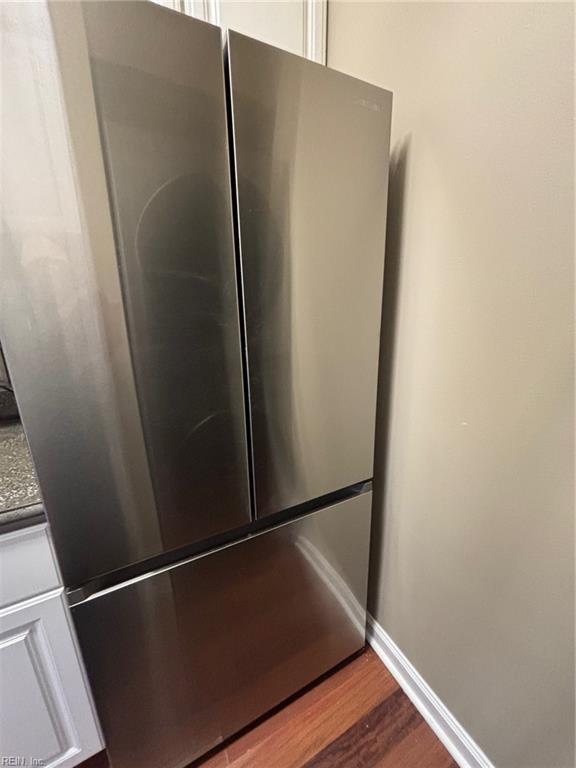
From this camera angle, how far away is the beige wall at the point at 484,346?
696 millimetres

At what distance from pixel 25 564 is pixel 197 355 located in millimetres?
598

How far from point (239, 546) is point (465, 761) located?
37.6 inches

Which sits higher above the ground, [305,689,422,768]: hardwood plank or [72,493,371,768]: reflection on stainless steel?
[72,493,371,768]: reflection on stainless steel

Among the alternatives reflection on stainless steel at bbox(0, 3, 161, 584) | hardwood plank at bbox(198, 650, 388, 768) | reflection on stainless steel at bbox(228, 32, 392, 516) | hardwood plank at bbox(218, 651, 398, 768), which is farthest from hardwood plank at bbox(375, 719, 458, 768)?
reflection on stainless steel at bbox(0, 3, 161, 584)

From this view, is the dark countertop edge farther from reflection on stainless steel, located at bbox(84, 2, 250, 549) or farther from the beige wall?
the beige wall

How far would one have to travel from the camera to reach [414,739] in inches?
44.5

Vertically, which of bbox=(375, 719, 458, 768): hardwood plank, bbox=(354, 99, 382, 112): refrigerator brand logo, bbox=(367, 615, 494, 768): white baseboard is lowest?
bbox=(375, 719, 458, 768): hardwood plank

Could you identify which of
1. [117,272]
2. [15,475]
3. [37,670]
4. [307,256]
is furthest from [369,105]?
[37,670]

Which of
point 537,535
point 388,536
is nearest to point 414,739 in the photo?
point 388,536

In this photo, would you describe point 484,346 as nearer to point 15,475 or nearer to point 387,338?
point 387,338

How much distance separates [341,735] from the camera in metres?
1.14

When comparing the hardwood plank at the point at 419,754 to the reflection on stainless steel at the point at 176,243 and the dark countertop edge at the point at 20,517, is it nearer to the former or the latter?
the reflection on stainless steel at the point at 176,243

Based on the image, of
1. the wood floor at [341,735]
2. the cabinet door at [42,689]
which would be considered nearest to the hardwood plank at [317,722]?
the wood floor at [341,735]

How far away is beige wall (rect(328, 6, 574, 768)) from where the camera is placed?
696mm
